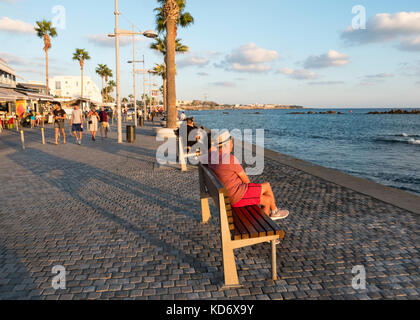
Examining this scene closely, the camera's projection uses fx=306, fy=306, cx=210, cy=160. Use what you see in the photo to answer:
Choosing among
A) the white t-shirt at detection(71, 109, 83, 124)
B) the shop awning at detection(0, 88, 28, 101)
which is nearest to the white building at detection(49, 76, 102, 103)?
the shop awning at detection(0, 88, 28, 101)

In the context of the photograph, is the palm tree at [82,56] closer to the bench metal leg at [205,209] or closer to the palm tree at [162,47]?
the palm tree at [162,47]

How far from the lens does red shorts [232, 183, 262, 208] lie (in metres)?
3.91

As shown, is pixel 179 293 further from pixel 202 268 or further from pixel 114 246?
pixel 114 246

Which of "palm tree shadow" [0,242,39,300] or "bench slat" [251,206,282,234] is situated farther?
"bench slat" [251,206,282,234]

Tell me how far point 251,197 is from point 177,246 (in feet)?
3.85

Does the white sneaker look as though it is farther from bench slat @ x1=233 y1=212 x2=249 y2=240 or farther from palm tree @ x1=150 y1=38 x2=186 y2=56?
palm tree @ x1=150 y1=38 x2=186 y2=56

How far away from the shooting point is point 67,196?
647 cm

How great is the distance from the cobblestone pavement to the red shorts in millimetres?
608

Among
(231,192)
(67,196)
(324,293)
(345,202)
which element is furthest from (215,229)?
(67,196)

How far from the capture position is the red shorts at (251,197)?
3908 mm

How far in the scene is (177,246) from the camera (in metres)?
4.04

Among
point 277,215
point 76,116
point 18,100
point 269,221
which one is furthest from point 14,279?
point 18,100

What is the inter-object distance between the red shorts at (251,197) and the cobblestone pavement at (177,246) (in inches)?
23.9
